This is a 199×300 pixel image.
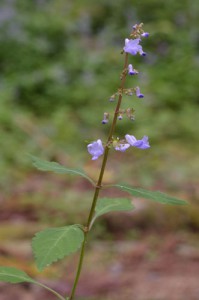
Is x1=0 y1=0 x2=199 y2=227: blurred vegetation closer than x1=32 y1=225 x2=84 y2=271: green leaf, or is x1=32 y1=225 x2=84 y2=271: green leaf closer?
x1=32 y1=225 x2=84 y2=271: green leaf

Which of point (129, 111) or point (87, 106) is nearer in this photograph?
point (129, 111)

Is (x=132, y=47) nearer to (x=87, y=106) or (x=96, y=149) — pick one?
(x=96, y=149)

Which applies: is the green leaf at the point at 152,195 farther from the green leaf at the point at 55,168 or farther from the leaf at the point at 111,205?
the leaf at the point at 111,205

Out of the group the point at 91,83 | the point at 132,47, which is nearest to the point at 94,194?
the point at 132,47

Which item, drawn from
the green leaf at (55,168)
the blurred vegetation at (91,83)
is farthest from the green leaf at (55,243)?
the blurred vegetation at (91,83)

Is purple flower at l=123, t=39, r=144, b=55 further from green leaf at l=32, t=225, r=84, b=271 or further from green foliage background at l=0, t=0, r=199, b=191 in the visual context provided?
green foliage background at l=0, t=0, r=199, b=191

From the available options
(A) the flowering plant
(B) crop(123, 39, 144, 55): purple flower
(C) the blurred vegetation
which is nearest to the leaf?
(A) the flowering plant
